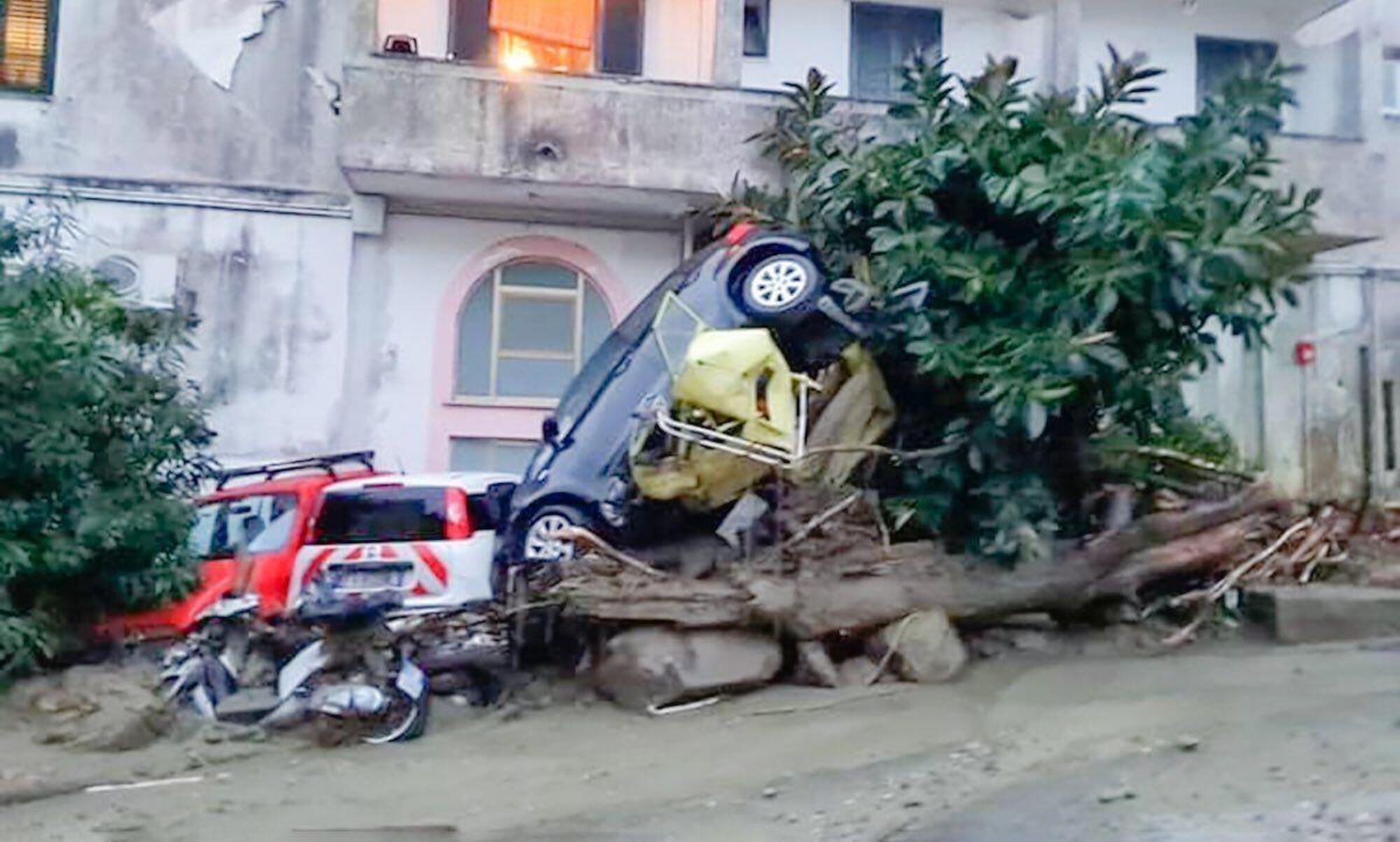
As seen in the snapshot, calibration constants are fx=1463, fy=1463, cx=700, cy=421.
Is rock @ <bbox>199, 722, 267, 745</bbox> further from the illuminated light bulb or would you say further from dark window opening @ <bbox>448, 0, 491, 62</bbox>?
dark window opening @ <bbox>448, 0, 491, 62</bbox>

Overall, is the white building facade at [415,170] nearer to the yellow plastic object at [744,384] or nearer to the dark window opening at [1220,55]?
the dark window opening at [1220,55]

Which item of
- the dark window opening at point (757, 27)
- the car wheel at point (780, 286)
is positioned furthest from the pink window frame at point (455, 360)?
the car wheel at point (780, 286)

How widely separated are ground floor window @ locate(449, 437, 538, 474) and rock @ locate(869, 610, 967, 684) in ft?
22.9

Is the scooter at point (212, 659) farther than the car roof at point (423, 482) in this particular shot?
No

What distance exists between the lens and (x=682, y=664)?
350 inches

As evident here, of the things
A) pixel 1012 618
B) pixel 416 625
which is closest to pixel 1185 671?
pixel 1012 618

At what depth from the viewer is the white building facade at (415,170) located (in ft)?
46.3

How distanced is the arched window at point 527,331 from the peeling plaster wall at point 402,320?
0.33 metres

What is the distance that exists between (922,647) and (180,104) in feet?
33.5

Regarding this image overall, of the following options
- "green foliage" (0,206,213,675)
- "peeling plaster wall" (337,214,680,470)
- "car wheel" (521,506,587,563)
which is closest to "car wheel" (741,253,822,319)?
"car wheel" (521,506,587,563)

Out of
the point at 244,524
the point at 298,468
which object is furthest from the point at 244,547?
the point at 298,468

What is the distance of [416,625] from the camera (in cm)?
967

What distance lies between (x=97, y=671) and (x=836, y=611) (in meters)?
4.66

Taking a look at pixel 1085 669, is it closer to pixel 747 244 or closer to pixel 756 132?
pixel 747 244
